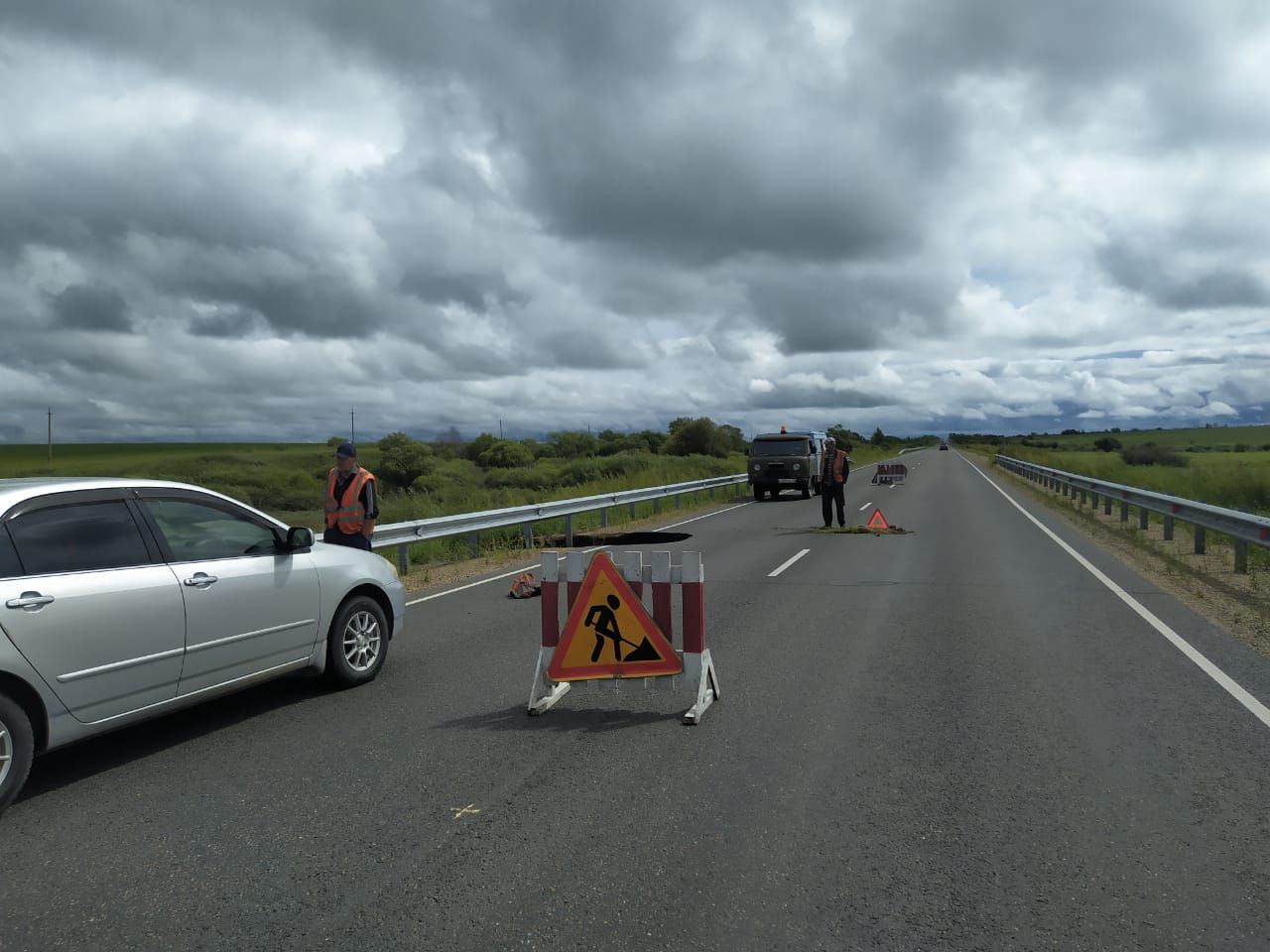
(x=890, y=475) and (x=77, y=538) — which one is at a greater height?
(x=77, y=538)

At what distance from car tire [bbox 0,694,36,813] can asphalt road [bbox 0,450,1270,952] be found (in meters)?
0.19

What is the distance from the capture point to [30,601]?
14.7 feet

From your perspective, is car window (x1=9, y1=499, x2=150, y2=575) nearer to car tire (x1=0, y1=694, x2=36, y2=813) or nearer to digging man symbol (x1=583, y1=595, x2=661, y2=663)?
car tire (x1=0, y1=694, x2=36, y2=813)

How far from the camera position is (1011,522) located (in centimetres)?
2009

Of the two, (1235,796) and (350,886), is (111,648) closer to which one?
(350,886)

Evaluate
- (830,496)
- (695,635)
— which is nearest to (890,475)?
(830,496)

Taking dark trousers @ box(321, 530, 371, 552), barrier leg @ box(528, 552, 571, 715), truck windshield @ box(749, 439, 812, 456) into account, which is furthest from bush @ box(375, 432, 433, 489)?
barrier leg @ box(528, 552, 571, 715)

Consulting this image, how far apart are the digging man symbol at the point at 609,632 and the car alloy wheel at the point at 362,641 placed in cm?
186

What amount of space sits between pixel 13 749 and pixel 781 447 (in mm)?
26052

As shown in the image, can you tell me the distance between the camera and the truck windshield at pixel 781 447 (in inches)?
1142

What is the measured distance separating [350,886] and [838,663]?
4550 millimetres

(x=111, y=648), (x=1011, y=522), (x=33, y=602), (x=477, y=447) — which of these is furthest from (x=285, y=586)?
(x=477, y=447)

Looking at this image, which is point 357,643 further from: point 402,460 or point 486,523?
point 402,460

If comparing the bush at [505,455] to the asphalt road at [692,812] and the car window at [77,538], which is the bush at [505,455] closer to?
the asphalt road at [692,812]
